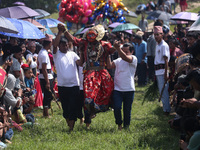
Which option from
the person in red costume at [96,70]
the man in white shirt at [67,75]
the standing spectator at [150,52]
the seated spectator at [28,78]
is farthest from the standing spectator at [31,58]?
the standing spectator at [150,52]

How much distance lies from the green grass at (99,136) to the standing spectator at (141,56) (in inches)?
243

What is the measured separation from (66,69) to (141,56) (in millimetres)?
7861

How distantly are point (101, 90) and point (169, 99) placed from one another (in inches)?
106

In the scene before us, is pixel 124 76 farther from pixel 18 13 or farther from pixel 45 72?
pixel 18 13

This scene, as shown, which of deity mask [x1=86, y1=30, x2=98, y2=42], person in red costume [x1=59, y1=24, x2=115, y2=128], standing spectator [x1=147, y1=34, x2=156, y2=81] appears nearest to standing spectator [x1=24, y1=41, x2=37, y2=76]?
person in red costume [x1=59, y1=24, x2=115, y2=128]

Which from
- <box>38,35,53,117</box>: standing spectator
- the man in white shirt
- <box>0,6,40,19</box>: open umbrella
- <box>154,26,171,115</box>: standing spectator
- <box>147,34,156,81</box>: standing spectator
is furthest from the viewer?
<box>147,34,156,81</box>: standing spectator

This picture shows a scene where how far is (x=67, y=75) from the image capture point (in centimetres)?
695

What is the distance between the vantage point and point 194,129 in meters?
4.39

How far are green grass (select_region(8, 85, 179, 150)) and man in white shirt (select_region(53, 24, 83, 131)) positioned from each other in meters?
0.44

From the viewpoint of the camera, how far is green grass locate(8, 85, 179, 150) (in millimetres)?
5875

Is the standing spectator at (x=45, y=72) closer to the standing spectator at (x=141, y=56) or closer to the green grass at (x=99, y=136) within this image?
the green grass at (x=99, y=136)

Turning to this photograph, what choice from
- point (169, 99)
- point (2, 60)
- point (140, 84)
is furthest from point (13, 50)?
point (140, 84)

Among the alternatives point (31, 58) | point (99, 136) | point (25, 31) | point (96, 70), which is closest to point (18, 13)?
point (31, 58)

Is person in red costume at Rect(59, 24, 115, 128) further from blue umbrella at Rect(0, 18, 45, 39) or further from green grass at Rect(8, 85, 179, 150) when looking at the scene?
blue umbrella at Rect(0, 18, 45, 39)
